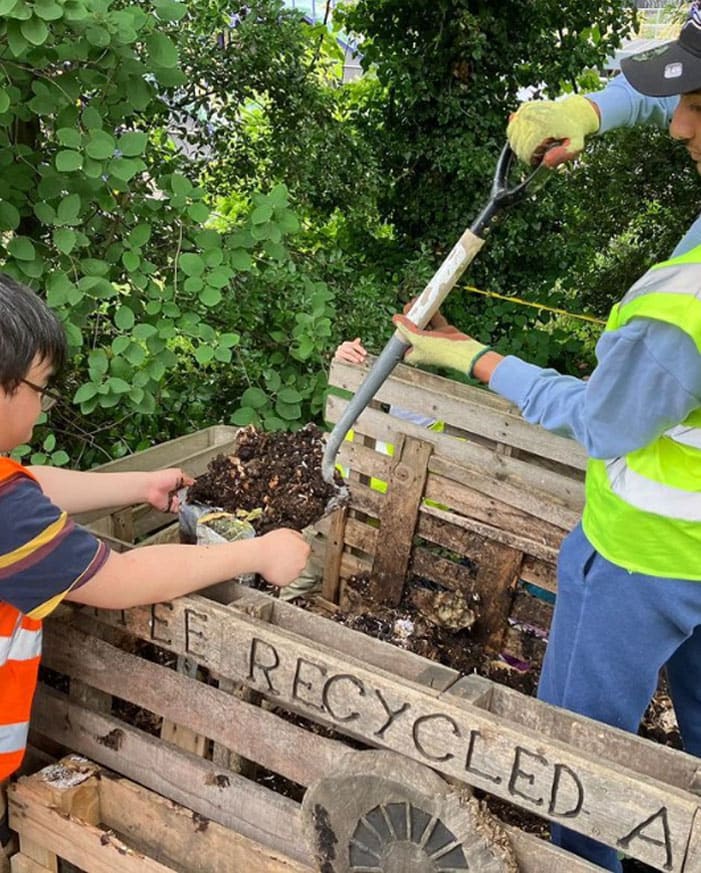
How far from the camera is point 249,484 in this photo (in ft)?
8.22

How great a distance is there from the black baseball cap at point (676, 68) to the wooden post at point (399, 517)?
145 cm

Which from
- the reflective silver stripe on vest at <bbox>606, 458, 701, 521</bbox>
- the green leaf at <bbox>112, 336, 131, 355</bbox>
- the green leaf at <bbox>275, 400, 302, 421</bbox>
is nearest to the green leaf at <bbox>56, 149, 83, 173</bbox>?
the green leaf at <bbox>112, 336, 131, 355</bbox>

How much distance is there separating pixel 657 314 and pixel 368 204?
4176 mm

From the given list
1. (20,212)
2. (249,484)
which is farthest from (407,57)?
(249,484)

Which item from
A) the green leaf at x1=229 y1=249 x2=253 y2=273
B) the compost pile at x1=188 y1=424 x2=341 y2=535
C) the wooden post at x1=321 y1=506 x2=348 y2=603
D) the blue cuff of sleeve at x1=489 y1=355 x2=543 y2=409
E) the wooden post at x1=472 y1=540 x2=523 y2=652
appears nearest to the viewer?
the blue cuff of sleeve at x1=489 y1=355 x2=543 y2=409

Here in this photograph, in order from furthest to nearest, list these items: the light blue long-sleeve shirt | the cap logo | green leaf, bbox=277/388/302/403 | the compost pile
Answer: green leaf, bbox=277/388/302/403, the compost pile, the cap logo, the light blue long-sleeve shirt

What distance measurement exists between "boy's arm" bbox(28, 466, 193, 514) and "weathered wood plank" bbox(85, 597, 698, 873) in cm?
56

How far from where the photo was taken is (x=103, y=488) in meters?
2.14

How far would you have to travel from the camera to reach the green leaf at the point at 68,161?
8.05 feet

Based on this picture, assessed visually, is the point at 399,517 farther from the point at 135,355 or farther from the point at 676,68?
the point at 676,68

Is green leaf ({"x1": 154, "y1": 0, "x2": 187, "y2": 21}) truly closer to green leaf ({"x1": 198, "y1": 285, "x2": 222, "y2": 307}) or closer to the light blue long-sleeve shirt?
green leaf ({"x1": 198, "y1": 285, "x2": 222, "y2": 307})

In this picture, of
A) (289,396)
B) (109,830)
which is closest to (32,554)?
(109,830)

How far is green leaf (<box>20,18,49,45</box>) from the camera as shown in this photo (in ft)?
7.16

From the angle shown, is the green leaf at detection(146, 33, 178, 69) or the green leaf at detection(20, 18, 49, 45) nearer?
the green leaf at detection(20, 18, 49, 45)
